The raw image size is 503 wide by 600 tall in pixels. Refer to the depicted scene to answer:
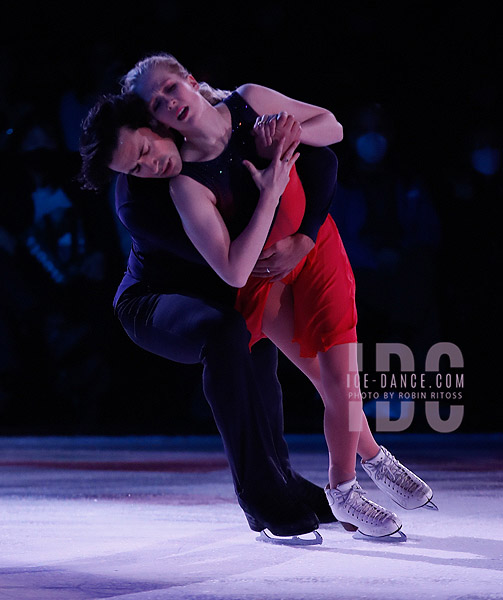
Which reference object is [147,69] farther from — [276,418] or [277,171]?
[276,418]

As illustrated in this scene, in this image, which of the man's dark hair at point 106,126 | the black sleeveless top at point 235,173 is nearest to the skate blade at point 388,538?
the black sleeveless top at point 235,173

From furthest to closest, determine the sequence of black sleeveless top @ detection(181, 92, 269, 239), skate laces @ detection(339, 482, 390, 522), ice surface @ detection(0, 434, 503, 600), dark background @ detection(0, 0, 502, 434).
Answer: dark background @ detection(0, 0, 502, 434), skate laces @ detection(339, 482, 390, 522), black sleeveless top @ detection(181, 92, 269, 239), ice surface @ detection(0, 434, 503, 600)

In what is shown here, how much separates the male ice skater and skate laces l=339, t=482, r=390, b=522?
143 mm

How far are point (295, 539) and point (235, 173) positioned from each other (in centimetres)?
76

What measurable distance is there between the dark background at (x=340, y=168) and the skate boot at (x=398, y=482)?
2.37 meters

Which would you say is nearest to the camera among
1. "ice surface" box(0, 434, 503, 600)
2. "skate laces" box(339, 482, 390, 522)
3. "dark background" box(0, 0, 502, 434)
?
"ice surface" box(0, 434, 503, 600)

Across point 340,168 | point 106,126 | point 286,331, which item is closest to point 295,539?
point 286,331

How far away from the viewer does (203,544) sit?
1962mm

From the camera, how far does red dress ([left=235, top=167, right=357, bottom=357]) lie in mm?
2068

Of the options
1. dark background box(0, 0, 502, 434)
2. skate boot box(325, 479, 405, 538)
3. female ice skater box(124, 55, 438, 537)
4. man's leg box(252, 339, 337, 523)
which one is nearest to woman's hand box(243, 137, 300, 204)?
female ice skater box(124, 55, 438, 537)

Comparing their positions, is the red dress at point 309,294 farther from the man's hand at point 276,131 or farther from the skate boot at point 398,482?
the skate boot at point 398,482

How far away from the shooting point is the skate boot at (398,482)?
2207 millimetres

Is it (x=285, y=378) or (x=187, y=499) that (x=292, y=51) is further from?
(x=187, y=499)

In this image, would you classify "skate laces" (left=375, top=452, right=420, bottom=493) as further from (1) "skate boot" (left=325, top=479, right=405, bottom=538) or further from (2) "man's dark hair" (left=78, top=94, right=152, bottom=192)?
(2) "man's dark hair" (left=78, top=94, right=152, bottom=192)
